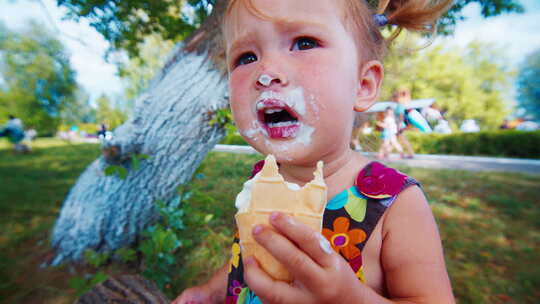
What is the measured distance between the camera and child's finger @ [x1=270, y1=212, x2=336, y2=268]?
70 centimetres

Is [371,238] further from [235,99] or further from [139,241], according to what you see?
[139,241]

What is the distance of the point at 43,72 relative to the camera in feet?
10.3

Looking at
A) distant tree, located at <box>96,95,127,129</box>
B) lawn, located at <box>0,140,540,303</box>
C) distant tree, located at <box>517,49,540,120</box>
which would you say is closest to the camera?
lawn, located at <box>0,140,540,303</box>

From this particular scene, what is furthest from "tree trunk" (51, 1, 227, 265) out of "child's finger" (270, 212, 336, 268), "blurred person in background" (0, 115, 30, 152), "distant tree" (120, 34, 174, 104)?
"blurred person in background" (0, 115, 30, 152)

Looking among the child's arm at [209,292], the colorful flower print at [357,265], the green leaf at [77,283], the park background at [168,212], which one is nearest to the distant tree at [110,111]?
the park background at [168,212]

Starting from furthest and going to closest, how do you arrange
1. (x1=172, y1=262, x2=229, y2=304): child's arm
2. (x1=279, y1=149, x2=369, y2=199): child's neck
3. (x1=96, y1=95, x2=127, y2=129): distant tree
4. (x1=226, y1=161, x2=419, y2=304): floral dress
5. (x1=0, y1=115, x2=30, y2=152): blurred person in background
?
(x1=0, y1=115, x2=30, y2=152): blurred person in background → (x1=96, y1=95, x2=127, y2=129): distant tree → (x1=172, y1=262, x2=229, y2=304): child's arm → (x1=279, y1=149, x2=369, y2=199): child's neck → (x1=226, y1=161, x2=419, y2=304): floral dress

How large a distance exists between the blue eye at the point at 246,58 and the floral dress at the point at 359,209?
0.64 m

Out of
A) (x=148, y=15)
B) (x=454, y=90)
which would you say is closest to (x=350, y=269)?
(x=148, y=15)

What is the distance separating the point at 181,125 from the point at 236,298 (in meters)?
1.68

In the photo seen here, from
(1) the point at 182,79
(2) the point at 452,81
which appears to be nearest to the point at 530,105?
(2) the point at 452,81

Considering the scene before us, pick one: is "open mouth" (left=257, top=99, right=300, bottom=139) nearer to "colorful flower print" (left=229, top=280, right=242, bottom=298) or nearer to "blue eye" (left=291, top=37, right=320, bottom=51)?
"blue eye" (left=291, top=37, right=320, bottom=51)

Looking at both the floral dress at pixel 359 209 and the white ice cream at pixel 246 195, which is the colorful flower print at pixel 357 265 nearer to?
the floral dress at pixel 359 209

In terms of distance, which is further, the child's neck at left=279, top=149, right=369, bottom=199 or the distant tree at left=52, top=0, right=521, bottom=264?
the distant tree at left=52, top=0, right=521, bottom=264

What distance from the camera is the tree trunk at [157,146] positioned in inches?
98.7
